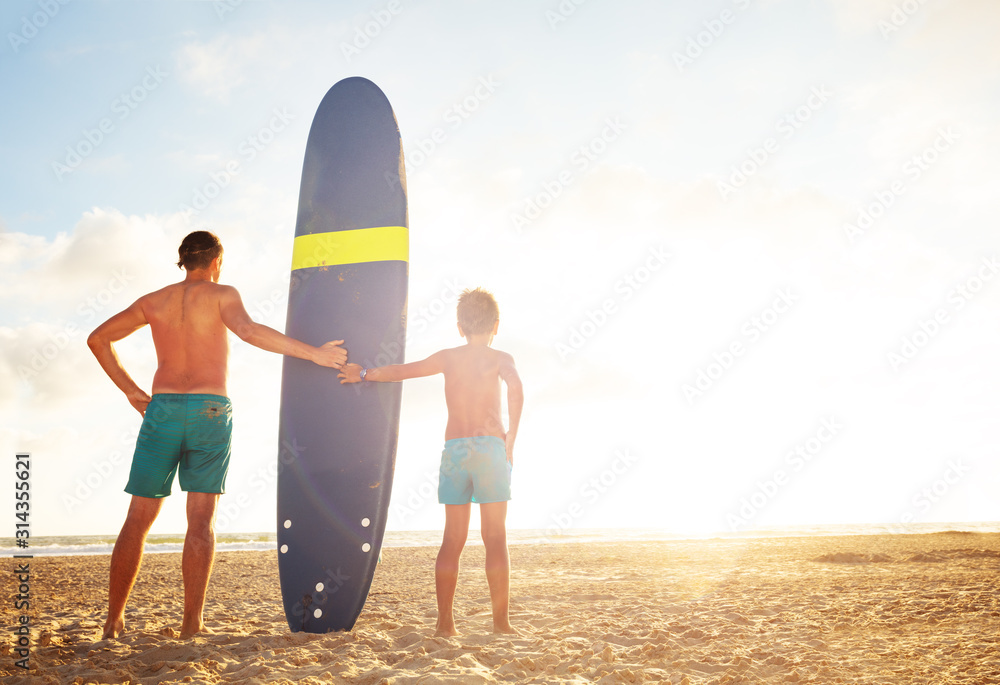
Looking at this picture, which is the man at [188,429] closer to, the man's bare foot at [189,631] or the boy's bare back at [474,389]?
the man's bare foot at [189,631]

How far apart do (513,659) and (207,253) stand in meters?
2.33

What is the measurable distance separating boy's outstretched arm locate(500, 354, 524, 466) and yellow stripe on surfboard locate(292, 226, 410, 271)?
1.05m

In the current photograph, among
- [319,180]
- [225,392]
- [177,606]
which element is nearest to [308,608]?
[225,392]

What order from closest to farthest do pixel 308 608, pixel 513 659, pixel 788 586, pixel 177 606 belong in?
pixel 513 659 < pixel 308 608 < pixel 177 606 < pixel 788 586

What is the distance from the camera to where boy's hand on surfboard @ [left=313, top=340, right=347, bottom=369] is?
3285 millimetres

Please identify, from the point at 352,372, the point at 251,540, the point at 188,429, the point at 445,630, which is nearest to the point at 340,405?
the point at 352,372

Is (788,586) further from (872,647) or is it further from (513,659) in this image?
(513,659)

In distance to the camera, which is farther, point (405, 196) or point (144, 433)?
point (405, 196)

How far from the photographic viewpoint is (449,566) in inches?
116

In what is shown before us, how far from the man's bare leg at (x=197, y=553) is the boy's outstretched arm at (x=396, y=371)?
2.92 feet

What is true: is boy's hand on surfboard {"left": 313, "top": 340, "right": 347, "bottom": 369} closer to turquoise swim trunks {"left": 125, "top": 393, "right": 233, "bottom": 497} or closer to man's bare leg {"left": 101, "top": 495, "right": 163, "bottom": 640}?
turquoise swim trunks {"left": 125, "top": 393, "right": 233, "bottom": 497}

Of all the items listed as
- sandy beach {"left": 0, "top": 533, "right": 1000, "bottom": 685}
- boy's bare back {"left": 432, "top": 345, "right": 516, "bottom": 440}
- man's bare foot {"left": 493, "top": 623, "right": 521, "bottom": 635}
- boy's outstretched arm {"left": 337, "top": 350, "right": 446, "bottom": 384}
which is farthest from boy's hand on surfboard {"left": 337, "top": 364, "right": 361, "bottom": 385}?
man's bare foot {"left": 493, "top": 623, "right": 521, "bottom": 635}

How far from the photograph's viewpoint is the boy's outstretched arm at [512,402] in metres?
3.03

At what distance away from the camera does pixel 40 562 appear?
25.7ft
